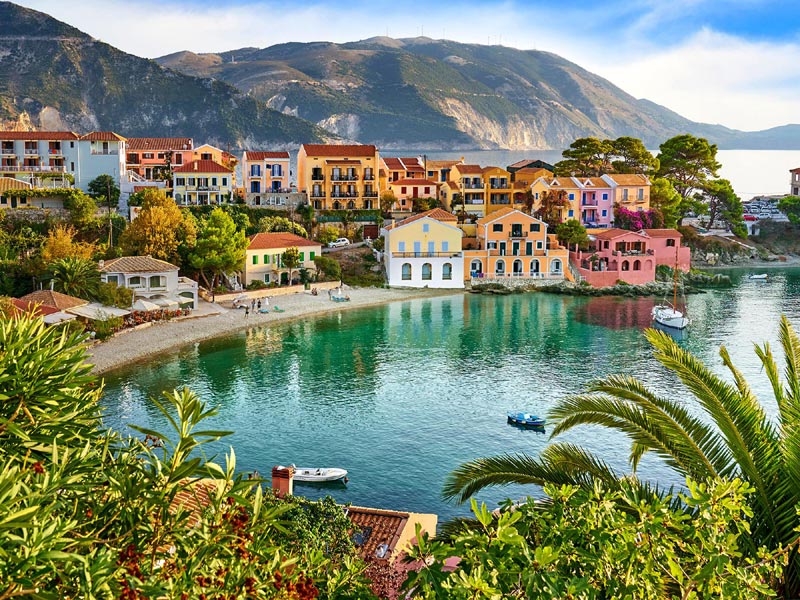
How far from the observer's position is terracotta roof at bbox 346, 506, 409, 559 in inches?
571

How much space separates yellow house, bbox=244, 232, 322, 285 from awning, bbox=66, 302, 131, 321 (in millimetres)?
11331

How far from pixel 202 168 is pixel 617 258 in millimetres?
28736

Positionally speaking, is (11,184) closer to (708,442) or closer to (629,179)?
(629,179)

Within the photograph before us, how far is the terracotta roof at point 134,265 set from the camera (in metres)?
39.1

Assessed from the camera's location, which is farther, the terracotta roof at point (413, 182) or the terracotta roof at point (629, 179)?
the terracotta roof at point (629, 179)

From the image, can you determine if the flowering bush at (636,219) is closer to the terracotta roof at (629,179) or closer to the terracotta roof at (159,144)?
the terracotta roof at (629,179)

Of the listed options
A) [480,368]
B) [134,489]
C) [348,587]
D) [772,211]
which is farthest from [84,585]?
[772,211]

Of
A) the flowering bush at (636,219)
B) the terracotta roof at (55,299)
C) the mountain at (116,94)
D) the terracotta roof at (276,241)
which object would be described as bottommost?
the terracotta roof at (55,299)

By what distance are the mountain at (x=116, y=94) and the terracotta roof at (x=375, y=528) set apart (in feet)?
399

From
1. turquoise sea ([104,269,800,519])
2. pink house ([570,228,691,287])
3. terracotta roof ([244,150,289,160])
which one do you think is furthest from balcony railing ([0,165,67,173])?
pink house ([570,228,691,287])

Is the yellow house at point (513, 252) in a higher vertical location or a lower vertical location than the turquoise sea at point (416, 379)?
higher

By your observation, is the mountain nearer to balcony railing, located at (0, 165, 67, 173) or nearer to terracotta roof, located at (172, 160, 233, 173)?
balcony railing, located at (0, 165, 67, 173)

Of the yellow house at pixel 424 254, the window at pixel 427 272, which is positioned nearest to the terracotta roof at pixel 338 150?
the yellow house at pixel 424 254

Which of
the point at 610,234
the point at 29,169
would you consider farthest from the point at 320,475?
the point at 29,169
